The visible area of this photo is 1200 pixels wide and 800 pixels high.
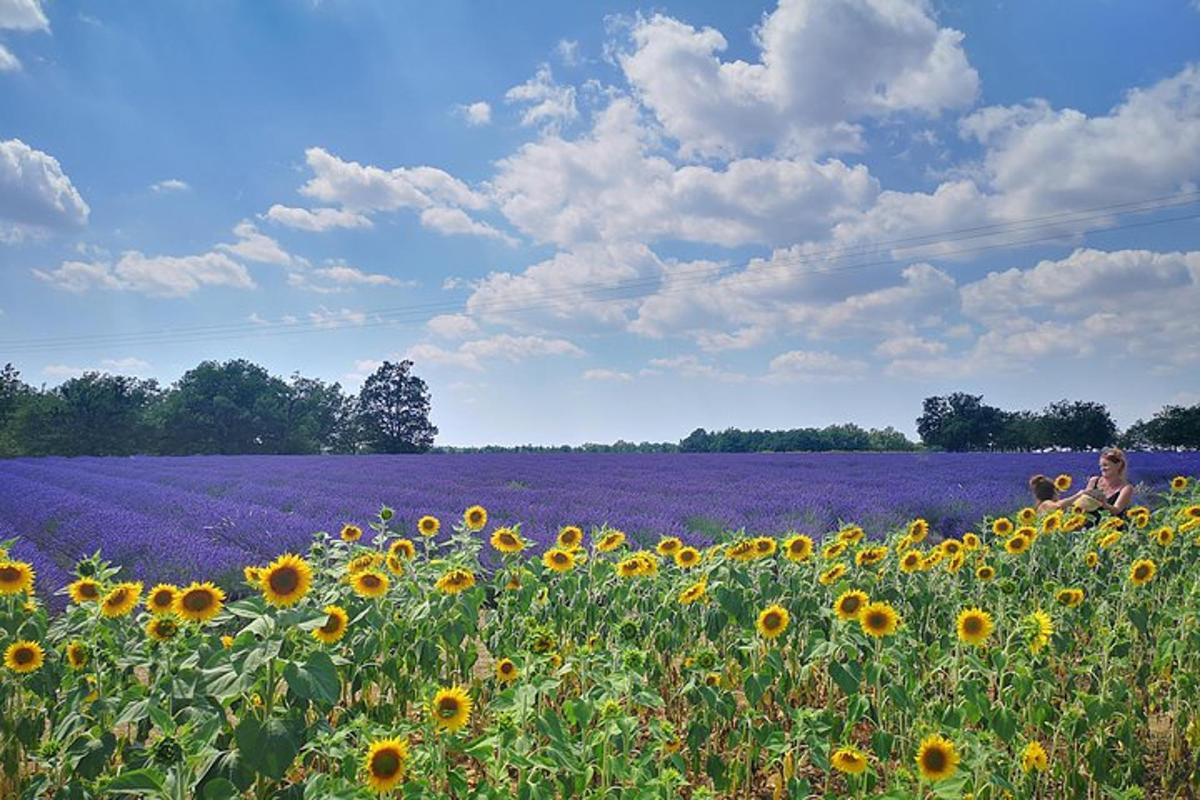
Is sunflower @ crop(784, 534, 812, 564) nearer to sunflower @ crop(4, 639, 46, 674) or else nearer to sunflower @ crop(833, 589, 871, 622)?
sunflower @ crop(833, 589, 871, 622)

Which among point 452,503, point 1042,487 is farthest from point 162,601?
point 1042,487

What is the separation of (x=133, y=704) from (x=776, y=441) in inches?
1392

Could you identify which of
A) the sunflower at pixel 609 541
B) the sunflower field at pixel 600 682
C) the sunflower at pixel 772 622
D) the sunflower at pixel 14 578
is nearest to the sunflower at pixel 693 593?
the sunflower field at pixel 600 682

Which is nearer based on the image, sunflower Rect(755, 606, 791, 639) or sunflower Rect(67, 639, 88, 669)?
sunflower Rect(67, 639, 88, 669)

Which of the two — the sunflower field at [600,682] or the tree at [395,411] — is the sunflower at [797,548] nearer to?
the sunflower field at [600,682]

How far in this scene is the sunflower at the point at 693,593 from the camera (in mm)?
2971

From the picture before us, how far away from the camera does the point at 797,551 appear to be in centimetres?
333

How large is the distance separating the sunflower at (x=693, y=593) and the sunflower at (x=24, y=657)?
2047mm

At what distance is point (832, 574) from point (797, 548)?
180mm

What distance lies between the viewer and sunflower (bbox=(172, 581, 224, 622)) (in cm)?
218

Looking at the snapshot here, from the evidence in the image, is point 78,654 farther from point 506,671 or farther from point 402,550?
point 506,671

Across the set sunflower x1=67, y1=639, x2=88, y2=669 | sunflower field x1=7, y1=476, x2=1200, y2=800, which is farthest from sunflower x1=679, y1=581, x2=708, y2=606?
sunflower x1=67, y1=639, x2=88, y2=669

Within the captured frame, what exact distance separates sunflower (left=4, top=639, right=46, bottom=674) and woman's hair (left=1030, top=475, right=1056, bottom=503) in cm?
760

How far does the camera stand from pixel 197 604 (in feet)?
7.23
